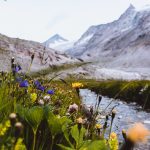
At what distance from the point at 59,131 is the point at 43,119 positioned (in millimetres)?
257

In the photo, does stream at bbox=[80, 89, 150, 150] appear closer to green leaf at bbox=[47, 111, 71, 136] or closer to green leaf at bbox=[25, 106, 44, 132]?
green leaf at bbox=[47, 111, 71, 136]

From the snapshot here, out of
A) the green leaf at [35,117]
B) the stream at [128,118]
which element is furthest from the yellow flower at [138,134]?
the stream at [128,118]

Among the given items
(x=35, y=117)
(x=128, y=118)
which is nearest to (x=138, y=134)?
(x=35, y=117)

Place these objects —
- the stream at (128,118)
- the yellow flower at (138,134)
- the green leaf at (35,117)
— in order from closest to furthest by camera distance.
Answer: the yellow flower at (138,134)
the green leaf at (35,117)
the stream at (128,118)

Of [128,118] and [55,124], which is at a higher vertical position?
[55,124]

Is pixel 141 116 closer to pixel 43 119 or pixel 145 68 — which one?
pixel 43 119

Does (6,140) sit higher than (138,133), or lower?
lower

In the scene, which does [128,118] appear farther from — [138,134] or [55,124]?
[138,134]

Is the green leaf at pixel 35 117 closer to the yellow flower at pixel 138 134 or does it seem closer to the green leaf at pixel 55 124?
the green leaf at pixel 55 124

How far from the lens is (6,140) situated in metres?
3.29

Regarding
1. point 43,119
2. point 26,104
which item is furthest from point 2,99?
point 26,104

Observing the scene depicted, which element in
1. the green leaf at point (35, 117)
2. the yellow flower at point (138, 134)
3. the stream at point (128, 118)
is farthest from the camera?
the stream at point (128, 118)

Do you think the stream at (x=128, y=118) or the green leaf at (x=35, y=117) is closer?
the green leaf at (x=35, y=117)

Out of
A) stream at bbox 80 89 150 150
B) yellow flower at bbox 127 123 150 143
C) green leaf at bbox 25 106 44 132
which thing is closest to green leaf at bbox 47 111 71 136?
green leaf at bbox 25 106 44 132
